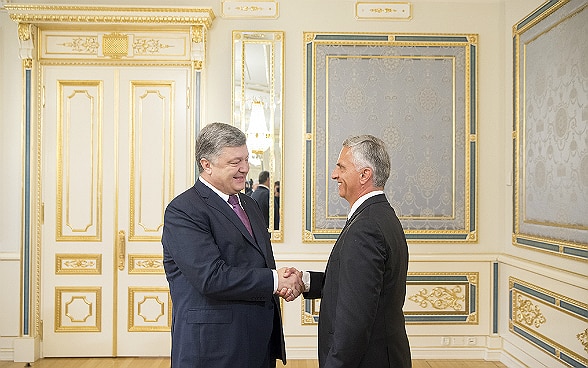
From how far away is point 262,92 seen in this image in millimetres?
5008

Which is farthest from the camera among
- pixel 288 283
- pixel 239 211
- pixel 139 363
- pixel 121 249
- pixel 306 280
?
pixel 121 249

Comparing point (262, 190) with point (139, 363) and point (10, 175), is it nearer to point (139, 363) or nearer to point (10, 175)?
point (139, 363)

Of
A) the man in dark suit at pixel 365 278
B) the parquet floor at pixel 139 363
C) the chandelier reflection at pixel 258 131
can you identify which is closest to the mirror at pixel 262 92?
the chandelier reflection at pixel 258 131

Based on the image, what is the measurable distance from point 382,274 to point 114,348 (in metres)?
3.52

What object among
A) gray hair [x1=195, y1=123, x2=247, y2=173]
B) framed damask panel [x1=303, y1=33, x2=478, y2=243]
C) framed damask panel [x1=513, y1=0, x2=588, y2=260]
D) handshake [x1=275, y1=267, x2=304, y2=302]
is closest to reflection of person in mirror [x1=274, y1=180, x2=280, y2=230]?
framed damask panel [x1=303, y1=33, x2=478, y2=243]

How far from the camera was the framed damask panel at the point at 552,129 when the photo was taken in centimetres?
369

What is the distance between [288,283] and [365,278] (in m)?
0.47

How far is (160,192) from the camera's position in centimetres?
500

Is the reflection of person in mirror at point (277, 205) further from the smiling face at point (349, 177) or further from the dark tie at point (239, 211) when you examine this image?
the smiling face at point (349, 177)

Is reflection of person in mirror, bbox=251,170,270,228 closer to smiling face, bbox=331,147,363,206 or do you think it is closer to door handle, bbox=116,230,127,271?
door handle, bbox=116,230,127,271

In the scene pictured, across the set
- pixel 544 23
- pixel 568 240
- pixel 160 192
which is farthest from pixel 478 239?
pixel 160 192

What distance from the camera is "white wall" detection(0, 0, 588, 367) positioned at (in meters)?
5.00

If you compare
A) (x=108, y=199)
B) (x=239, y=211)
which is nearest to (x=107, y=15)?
(x=108, y=199)

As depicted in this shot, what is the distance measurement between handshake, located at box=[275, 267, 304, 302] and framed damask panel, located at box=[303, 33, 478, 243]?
245 centimetres
